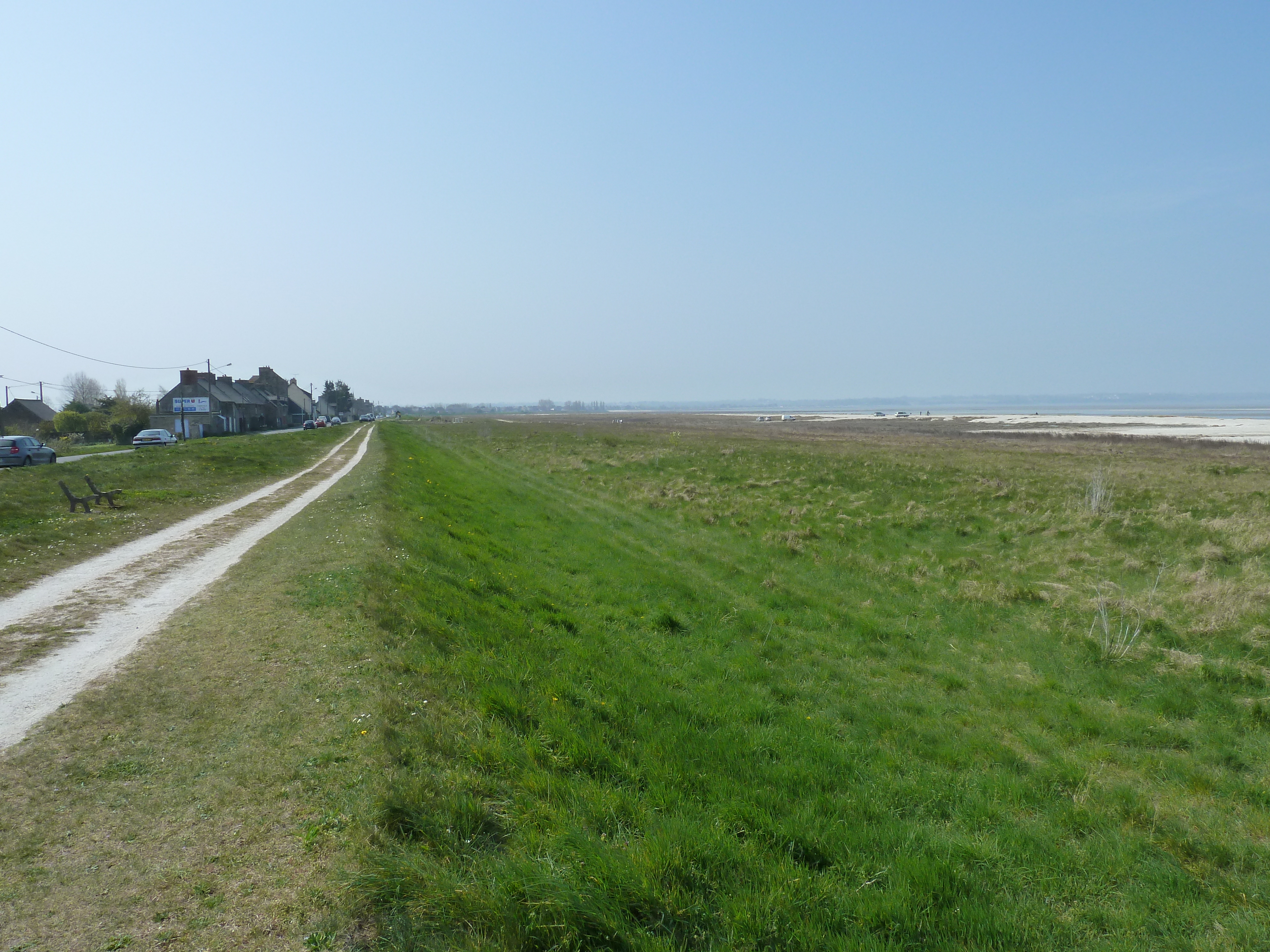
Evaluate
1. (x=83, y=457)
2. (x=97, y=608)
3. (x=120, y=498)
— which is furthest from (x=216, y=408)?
(x=97, y=608)

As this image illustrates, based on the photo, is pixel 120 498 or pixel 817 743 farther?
pixel 120 498

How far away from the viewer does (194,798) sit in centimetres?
504

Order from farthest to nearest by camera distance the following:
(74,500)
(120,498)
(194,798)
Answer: (120,498) → (74,500) → (194,798)

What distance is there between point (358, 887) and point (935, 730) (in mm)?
7486

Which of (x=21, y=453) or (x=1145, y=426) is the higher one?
(x=21, y=453)

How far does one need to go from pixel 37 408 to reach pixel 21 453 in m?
71.9

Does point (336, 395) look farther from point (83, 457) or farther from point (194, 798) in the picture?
point (194, 798)

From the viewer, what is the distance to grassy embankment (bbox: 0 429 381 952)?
12.7 ft

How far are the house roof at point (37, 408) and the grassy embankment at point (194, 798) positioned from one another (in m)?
107

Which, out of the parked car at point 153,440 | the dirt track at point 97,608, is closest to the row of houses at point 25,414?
the parked car at point 153,440

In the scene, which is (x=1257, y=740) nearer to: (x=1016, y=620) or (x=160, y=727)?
(x=1016, y=620)

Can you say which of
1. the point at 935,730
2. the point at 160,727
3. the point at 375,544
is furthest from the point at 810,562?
the point at 160,727

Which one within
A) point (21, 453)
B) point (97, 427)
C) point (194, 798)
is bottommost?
point (194, 798)

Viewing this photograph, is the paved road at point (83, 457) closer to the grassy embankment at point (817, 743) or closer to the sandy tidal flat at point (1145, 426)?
the grassy embankment at point (817, 743)
